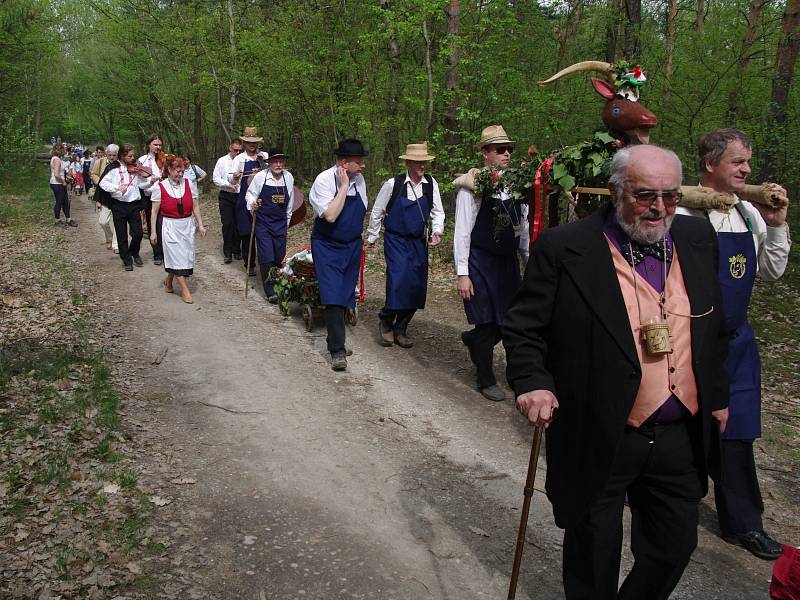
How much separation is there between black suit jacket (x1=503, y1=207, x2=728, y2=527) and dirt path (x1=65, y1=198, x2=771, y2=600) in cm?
129

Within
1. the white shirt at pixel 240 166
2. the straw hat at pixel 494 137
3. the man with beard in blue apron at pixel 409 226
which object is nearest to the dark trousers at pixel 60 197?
the white shirt at pixel 240 166

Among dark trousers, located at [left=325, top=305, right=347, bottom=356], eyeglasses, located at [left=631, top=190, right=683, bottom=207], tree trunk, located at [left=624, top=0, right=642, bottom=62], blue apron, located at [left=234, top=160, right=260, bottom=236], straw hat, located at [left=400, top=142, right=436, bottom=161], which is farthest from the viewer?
blue apron, located at [left=234, top=160, right=260, bottom=236]

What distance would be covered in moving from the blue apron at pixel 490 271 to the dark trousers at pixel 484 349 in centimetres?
11

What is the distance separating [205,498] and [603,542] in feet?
9.20

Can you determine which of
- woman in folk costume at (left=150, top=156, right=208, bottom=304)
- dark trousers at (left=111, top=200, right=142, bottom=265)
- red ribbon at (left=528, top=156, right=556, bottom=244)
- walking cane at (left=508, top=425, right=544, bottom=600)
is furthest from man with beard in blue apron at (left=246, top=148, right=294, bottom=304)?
walking cane at (left=508, top=425, right=544, bottom=600)

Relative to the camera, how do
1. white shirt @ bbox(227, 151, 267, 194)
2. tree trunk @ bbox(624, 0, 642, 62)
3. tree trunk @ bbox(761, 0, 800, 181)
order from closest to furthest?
tree trunk @ bbox(761, 0, 800, 181) < tree trunk @ bbox(624, 0, 642, 62) < white shirt @ bbox(227, 151, 267, 194)

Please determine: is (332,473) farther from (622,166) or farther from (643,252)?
(622,166)

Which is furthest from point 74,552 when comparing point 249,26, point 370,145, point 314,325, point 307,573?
point 249,26

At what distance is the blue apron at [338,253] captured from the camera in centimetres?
749

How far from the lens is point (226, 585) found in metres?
3.62

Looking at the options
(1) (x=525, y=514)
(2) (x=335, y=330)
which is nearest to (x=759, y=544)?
(1) (x=525, y=514)

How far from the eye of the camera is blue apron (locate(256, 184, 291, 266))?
10141mm

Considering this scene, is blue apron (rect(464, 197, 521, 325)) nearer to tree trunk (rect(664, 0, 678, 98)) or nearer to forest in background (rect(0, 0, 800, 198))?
forest in background (rect(0, 0, 800, 198))

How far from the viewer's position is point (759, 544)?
4.09 m
